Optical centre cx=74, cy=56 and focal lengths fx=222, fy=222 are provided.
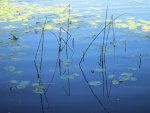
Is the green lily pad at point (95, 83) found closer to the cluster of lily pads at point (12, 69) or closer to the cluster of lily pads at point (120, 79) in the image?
the cluster of lily pads at point (120, 79)

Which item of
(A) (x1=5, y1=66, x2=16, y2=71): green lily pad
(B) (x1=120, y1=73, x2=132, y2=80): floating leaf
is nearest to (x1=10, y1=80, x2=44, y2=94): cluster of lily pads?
(A) (x1=5, y1=66, x2=16, y2=71): green lily pad

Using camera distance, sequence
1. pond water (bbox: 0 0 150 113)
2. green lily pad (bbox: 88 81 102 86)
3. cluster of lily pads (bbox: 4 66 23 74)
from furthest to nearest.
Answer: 1. cluster of lily pads (bbox: 4 66 23 74)
2. green lily pad (bbox: 88 81 102 86)
3. pond water (bbox: 0 0 150 113)

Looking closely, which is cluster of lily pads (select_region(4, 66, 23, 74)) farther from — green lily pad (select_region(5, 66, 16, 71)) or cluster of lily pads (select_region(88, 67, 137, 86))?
cluster of lily pads (select_region(88, 67, 137, 86))

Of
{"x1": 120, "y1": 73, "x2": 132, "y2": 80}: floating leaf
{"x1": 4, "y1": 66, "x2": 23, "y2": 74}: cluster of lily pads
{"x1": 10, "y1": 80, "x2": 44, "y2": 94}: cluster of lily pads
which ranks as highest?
{"x1": 120, "y1": 73, "x2": 132, "y2": 80}: floating leaf

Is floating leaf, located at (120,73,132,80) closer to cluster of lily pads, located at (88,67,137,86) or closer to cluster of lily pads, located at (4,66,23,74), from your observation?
cluster of lily pads, located at (88,67,137,86)

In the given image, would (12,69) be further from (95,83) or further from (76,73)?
(95,83)

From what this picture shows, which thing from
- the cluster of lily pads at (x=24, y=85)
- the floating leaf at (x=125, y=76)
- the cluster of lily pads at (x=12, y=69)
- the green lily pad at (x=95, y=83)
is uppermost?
the floating leaf at (x=125, y=76)

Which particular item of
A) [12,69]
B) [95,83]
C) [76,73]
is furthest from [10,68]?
[95,83]

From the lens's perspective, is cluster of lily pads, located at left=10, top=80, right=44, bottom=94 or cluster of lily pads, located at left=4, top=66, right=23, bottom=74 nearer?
cluster of lily pads, located at left=10, top=80, right=44, bottom=94

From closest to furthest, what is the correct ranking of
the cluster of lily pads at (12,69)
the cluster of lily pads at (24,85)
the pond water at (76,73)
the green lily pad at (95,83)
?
the pond water at (76,73) < the cluster of lily pads at (24,85) < the green lily pad at (95,83) < the cluster of lily pads at (12,69)

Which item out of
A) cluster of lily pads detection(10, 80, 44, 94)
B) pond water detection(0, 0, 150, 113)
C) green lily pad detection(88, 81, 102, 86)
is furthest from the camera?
green lily pad detection(88, 81, 102, 86)

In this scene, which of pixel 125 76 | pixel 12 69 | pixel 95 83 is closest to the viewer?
pixel 95 83

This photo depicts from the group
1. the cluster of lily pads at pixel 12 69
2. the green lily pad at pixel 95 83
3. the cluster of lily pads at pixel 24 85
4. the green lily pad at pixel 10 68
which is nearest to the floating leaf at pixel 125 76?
the green lily pad at pixel 95 83

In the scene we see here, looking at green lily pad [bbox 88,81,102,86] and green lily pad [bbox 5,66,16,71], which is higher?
green lily pad [bbox 5,66,16,71]
